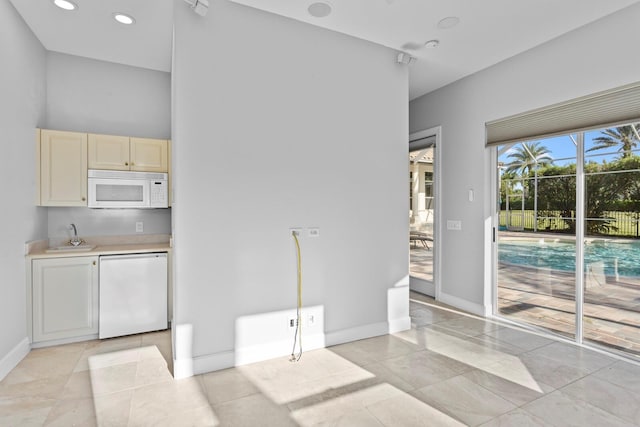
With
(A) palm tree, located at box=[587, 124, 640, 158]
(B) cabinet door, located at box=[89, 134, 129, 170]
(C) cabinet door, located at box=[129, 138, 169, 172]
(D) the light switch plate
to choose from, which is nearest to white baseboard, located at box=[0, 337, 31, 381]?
(B) cabinet door, located at box=[89, 134, 129, 170]

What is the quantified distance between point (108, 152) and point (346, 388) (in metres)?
3.25

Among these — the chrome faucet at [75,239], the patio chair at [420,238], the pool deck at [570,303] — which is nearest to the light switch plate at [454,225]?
the patio chair at [420,238]

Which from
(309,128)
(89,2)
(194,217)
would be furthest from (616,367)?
(89,2)

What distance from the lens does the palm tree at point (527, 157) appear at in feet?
11.4

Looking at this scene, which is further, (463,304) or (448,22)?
(463,304)

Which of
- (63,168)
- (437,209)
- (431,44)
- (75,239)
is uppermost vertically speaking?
(431,44)

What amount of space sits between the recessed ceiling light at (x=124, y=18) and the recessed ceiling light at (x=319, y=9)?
5.19 feet

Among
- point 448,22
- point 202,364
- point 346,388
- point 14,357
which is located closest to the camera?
point 346,388

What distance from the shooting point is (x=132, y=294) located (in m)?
3.36

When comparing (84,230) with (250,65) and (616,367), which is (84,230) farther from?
(616,367)

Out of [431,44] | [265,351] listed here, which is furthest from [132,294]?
[431,44]

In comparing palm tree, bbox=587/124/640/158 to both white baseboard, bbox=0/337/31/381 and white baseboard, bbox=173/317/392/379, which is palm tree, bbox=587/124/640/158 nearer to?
white baseboard, bbox=173/317/392/379

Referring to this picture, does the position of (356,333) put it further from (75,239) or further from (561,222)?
(75,239)

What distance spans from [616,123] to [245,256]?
331 cm
